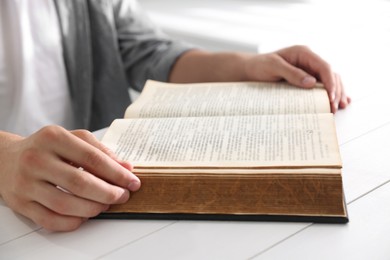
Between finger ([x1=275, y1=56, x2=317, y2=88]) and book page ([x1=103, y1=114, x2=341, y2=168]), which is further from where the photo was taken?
finger ([x1=275, y1=56, x2=317, y2=88])

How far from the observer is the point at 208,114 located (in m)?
0.84

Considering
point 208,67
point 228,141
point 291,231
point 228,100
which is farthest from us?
point 208,67

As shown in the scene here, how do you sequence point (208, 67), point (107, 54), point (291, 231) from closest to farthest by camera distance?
1. point (291, 231)
2. point (208, 67)
3. point (107, 54)

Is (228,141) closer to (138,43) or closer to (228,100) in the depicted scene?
(228,100)

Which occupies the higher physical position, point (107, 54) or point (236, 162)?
point (236, 162)

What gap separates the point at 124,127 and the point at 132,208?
6.5 inches

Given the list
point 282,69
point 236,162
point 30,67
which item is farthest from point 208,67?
point 236,162

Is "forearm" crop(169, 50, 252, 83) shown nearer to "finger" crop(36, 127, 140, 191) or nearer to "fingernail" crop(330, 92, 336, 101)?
"fingernail" crop(330, 92, 336, 101)

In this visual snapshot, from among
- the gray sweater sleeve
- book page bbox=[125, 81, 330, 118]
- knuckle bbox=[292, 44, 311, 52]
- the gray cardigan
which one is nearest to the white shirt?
the gray cardigan

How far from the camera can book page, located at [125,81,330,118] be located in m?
0.83

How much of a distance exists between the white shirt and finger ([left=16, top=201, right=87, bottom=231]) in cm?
54

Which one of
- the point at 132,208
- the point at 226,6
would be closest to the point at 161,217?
the point at 132,208

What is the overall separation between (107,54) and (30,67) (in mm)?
190

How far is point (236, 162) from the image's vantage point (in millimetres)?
650
